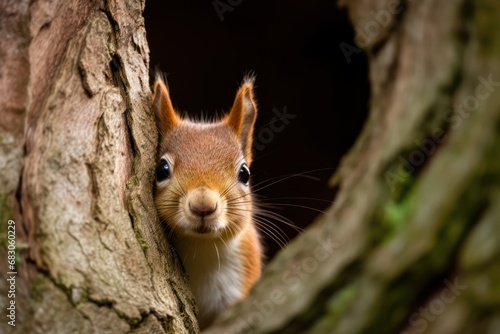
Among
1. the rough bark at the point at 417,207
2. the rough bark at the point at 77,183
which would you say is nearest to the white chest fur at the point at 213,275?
the rough bark at the point at 77,183

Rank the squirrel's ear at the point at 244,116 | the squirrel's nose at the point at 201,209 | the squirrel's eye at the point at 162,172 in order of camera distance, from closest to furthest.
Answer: the squirrel's nose at the point at 201,209 < the squirrel's eye at the point at 162,172 < the squirrel's ear at the point at 244,116

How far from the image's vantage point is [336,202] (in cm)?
143

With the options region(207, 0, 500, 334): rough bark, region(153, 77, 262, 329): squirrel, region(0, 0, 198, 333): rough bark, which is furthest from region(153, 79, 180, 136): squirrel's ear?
region(207, 0, 500, 334): rough bark

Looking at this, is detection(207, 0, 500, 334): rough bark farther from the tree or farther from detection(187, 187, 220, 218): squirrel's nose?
detection(187, 187, 220, 218): squirrel's nose

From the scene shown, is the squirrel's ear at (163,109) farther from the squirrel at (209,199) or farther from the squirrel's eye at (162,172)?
the squirrel's eye at (162,172)

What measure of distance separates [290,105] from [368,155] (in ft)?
11.1

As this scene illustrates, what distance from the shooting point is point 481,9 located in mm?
1243

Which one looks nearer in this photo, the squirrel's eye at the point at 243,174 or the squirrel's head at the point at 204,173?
the squirrel's head at the point at 204,173

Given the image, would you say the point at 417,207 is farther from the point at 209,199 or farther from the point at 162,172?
the point at 162,172

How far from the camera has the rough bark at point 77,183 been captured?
1.63 m

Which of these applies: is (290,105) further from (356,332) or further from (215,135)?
(356,332)

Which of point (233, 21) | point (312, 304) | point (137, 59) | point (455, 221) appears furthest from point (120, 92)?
point (233, 21)

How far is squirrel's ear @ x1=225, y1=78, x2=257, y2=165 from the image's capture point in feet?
9.74

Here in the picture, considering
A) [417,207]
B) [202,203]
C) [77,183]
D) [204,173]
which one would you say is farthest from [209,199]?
[417,207]
